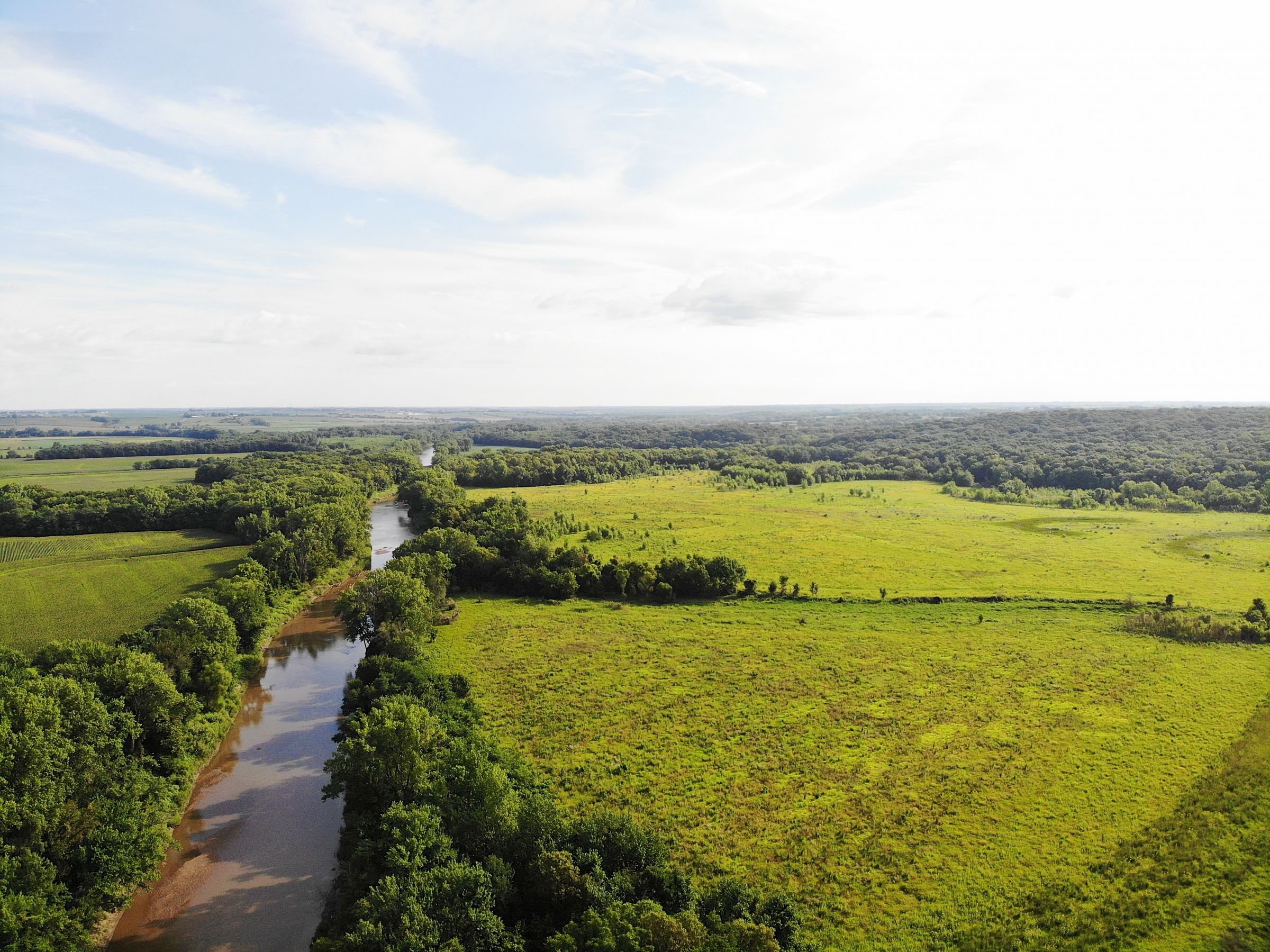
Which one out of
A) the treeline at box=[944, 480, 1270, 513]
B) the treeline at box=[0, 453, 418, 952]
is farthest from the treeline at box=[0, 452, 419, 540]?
the treeline at box=[944, 480, 1270, 513]

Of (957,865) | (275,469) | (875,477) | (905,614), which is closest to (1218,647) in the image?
(905,614)

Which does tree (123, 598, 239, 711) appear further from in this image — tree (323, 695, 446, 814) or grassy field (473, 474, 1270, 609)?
grassy field (473, 474, 1270, 609)

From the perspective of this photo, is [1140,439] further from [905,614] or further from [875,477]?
[905,614]

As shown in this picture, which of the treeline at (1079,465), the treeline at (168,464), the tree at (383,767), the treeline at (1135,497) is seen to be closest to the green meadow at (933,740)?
the tree at (383,767)

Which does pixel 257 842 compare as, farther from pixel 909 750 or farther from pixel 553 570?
pixel 553 570

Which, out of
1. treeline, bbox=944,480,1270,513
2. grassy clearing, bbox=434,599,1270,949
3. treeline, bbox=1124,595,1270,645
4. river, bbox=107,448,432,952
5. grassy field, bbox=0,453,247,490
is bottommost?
river, bbox=107,448,432,952

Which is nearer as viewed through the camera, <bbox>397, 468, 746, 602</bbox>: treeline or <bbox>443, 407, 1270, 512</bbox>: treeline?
<bbox>397, 468, 746, 602</bbox>: treeline

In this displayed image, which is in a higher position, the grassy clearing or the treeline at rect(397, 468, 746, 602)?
the treeline at rect(397, 468, 746, 602)
